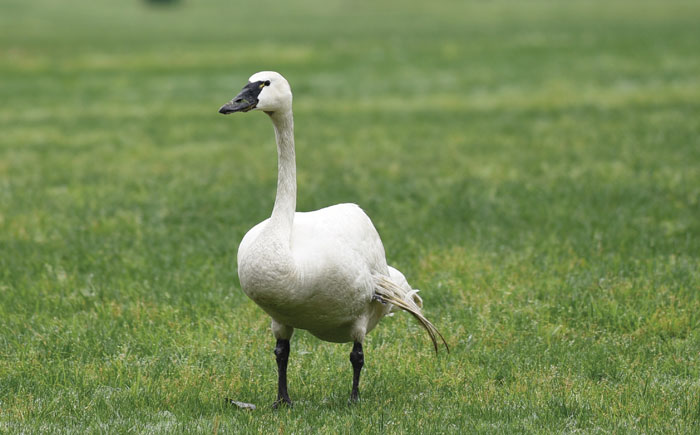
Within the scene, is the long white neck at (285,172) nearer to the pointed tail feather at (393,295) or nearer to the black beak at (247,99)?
the black beak at (247,99)

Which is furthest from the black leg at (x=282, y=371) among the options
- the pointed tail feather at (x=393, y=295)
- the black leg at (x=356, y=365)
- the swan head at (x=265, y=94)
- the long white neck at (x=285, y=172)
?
the swan head at (x=265, y=94)

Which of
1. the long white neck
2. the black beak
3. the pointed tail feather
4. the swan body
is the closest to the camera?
the black beak

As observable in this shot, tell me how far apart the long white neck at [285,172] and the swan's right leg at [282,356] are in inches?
30.4

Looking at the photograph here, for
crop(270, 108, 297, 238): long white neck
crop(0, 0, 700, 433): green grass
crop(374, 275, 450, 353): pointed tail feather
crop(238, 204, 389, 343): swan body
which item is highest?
crop(270, 108, 297, 238): long white neck

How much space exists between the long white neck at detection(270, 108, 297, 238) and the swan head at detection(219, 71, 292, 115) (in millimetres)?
106

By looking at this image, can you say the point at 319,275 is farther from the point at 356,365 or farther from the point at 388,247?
the point at 388,247

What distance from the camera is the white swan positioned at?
5172 millimetres

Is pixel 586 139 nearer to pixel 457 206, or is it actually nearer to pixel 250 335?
pixel 457 206

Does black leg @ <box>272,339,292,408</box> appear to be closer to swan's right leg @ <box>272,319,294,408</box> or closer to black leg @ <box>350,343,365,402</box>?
swan's right leg @ <box>272,319,294,408</box>

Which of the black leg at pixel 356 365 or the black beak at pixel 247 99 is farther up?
the black beak at pixel 247 99

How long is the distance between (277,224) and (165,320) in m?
2.38

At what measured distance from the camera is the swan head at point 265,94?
518 centimetres

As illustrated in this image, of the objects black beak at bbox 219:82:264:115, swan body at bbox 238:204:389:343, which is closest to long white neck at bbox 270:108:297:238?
swan body at bbox 238:204:389:343

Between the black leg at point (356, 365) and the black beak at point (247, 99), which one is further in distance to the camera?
the black leg at point (356, 365)
